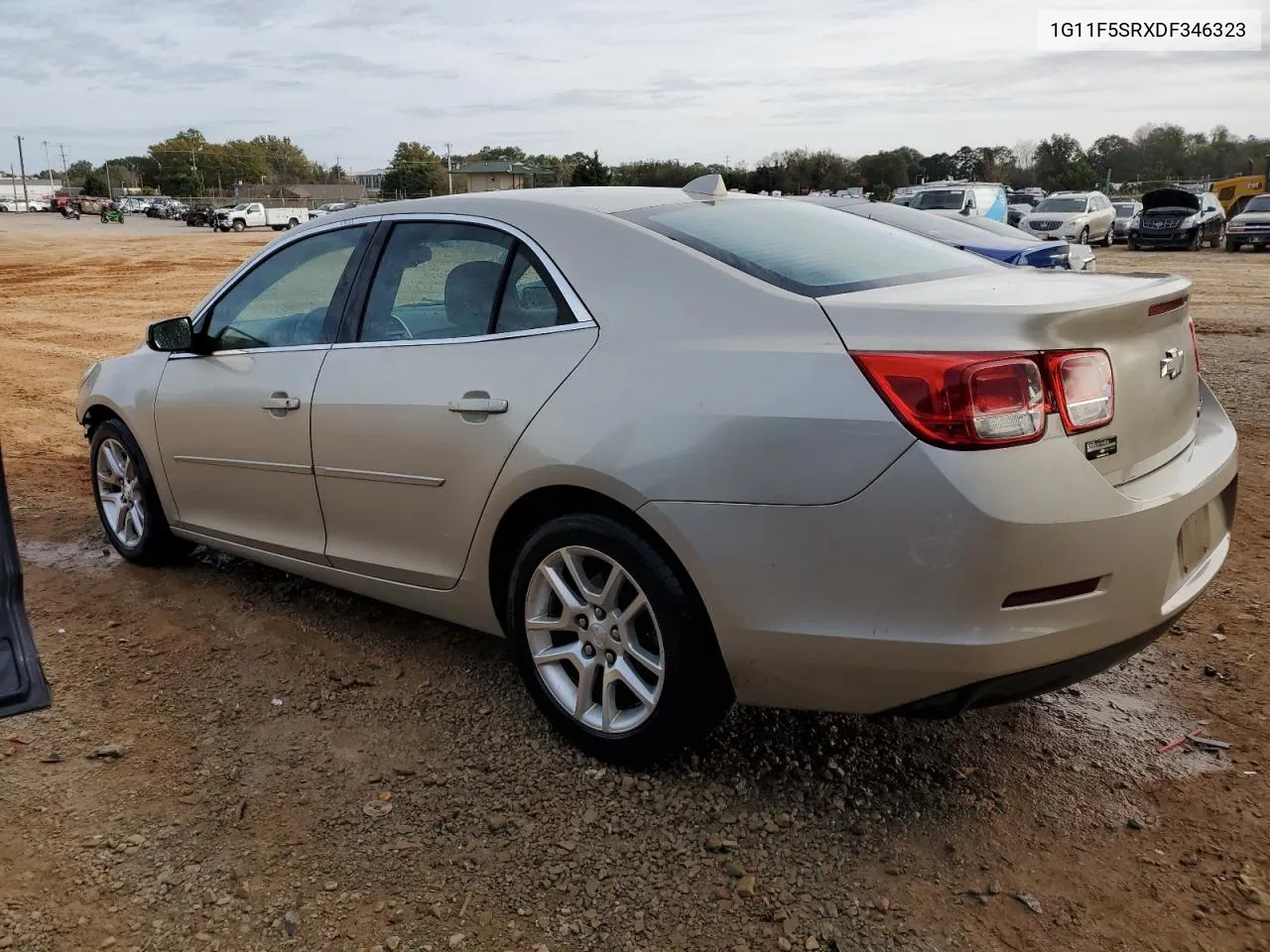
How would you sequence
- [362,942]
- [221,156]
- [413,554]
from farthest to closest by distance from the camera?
[221,156]
[413,554]
[362,942]

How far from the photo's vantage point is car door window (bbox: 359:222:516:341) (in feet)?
11.1

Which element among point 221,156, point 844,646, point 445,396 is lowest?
point 844,646

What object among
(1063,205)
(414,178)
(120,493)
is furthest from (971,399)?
(414,178)

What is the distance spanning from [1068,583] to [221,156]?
464 feet

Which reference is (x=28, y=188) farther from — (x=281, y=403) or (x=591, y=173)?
(x=281, y=403)

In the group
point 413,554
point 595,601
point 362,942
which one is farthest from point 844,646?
point 413,554

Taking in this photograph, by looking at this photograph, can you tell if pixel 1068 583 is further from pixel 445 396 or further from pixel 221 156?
pixel 221 156

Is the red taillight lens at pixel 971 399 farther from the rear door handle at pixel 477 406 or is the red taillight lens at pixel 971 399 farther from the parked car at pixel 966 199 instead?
the parked car at pixel 966 199

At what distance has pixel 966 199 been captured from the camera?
2281 centimetres

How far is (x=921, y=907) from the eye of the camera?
2508 mm

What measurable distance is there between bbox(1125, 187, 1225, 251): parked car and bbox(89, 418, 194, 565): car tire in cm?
3038

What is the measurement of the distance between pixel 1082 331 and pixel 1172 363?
0.52 meters

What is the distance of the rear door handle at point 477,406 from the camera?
3100mm

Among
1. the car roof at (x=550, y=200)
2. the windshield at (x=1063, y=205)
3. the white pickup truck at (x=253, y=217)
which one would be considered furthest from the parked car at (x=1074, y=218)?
the white pickup truck at (x=253, y=217)
